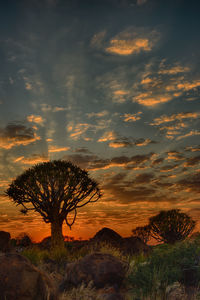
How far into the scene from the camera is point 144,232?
43.0 metres

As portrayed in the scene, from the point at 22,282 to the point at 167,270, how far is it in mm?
6239

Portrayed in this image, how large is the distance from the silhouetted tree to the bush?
29.3m

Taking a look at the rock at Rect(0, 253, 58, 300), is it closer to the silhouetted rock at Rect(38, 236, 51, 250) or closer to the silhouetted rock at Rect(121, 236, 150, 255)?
the silhouetted rock at Rect(121, 236, 150, 255)

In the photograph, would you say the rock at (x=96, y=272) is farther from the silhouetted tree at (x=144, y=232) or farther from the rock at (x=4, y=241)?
the silhouetted tree at (x=144, y=232)

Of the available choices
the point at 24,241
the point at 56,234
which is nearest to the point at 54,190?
the point at 56,234

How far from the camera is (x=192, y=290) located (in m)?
9.85

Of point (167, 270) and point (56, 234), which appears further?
point (56, 234)

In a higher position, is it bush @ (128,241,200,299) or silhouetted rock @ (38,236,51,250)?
bush @ (128,241,200,299)

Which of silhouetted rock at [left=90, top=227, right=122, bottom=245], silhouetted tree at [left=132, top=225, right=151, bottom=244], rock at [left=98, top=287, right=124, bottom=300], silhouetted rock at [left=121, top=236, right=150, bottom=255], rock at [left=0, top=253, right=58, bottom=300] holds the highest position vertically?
rock at [left=0, top=253, right=58, bottom=300]

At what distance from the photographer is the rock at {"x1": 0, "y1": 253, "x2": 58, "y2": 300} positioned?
20.4ft

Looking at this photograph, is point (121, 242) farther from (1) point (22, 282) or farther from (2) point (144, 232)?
(2) point (144, 232)

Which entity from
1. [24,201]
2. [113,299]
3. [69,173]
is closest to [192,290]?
[113,299]

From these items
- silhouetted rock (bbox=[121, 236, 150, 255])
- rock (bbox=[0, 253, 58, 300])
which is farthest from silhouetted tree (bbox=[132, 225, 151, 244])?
rock (bbox=[0, 253, 58, 300])

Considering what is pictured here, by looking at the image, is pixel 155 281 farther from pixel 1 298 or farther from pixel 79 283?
pixel 1 298
